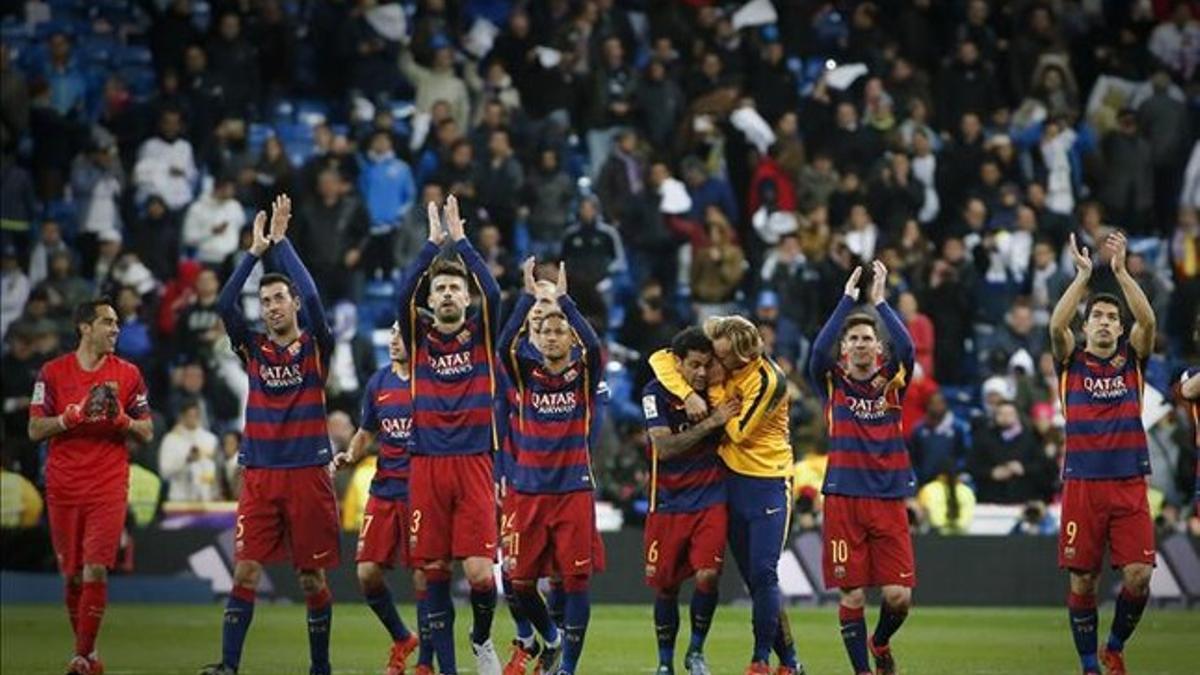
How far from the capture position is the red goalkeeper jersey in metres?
19.7

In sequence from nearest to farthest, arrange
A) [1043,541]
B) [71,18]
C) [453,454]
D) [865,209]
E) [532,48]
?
1. [453,454]
2. [1043,541]
3. [865,209]
4. [532,48]
5. [71,18]

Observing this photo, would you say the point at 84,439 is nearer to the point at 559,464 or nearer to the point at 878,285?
the point at 559,464

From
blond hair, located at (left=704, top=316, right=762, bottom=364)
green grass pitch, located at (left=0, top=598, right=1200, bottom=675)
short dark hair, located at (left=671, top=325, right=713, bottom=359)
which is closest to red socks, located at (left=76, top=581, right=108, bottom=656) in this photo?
green grass pitch, located at (left=0, top=598, right=1200, bottom=675)

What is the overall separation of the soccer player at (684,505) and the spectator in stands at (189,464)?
12.0 meters

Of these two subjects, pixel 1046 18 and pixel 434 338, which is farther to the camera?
pixel 1046 18

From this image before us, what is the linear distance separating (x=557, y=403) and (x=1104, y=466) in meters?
3.85

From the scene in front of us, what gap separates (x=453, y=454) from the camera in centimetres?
1814

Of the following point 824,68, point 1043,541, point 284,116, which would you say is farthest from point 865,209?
point 284,116

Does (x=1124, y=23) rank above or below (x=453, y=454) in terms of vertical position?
above

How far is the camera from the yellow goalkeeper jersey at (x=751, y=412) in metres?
18.6

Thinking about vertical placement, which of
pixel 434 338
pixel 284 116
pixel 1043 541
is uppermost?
pixel 284 116

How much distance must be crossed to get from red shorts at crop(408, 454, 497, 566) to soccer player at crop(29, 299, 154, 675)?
2.72 meters

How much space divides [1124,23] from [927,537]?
1181 cm

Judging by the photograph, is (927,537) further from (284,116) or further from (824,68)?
(284,116)
